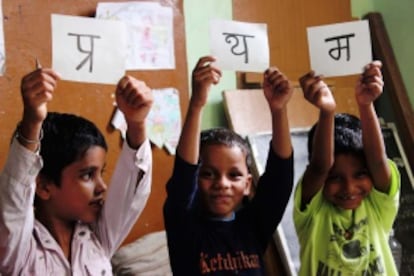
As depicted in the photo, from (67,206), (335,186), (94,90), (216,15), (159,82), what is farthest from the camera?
(216,15)

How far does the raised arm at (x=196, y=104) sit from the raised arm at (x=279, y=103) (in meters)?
0.14

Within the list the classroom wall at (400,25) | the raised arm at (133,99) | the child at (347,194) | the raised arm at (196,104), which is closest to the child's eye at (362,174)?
the child at (347,194)

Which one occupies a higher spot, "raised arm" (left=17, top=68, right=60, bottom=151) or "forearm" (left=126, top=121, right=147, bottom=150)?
"raised arm" (left=17, top=68, right=60, bottom=151)

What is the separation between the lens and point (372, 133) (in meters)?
1.28

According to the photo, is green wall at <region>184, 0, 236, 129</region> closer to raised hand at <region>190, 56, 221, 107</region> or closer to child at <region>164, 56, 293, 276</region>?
child at <region>164, 56, 293, 276</region>

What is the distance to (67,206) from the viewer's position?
1078mm

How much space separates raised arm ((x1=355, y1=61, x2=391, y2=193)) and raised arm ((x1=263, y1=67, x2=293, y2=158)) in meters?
0.17

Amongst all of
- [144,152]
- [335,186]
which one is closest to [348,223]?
[335,186]

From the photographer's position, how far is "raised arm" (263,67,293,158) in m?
1.19

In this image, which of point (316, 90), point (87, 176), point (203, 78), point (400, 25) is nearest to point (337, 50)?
point (316, 90)

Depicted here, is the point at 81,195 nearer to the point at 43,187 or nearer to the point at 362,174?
the point at 43,187

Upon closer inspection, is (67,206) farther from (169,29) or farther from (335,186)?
(169,29)

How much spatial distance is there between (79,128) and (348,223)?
61cm

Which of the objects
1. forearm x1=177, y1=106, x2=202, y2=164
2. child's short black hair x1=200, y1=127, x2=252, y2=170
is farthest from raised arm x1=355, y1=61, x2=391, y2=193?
forearm x1=177, y1=106, x2=202, y2=164
